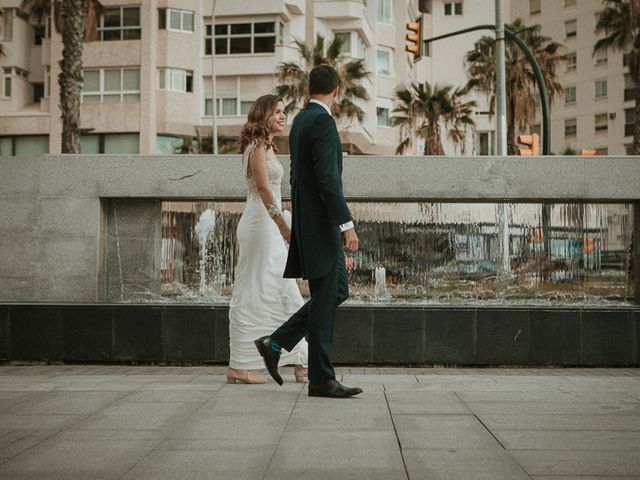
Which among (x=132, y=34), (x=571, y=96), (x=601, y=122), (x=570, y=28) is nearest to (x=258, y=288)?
(x=132, y=34)

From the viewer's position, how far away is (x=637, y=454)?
12.7 feet

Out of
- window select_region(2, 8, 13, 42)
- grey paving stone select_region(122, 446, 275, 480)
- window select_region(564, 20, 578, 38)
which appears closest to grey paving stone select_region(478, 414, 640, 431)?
grey paving stone select_region(122, 446, 275, 480)

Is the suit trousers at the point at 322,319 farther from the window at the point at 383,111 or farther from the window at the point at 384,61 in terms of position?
the window at the point at 384,61

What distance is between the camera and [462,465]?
12.1 ft

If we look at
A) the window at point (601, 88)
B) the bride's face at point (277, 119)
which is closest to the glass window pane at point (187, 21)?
the window at point (601, 88)

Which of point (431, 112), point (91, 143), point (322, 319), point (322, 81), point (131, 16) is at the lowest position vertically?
point (322, 319)

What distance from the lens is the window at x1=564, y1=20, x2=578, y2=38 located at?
71.1m

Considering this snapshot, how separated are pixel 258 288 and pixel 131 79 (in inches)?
1529

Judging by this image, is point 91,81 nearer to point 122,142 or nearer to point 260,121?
point 122,142

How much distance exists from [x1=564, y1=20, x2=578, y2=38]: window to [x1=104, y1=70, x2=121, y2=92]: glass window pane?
4010 cm

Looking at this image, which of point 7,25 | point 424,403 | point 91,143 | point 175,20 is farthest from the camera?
point 7,25

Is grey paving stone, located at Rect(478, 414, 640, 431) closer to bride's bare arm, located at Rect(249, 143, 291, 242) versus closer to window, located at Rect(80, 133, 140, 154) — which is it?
bride's bare arm, located at Rect(249, 143, 291, 242)

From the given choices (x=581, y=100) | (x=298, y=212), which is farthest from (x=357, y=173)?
(x=581, y=100)

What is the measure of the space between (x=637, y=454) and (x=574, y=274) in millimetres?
6147
